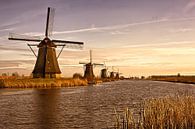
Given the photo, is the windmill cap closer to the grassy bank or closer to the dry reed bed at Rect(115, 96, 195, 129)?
the grassy bank

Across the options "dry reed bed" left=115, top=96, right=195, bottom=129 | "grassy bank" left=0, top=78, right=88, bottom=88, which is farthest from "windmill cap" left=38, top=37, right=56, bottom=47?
"dry reed bed" left=115, top=96, right=195, bottom=129

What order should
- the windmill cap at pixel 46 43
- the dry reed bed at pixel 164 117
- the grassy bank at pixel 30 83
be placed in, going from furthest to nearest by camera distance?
the windmill cap at pixel 46 43 < the grassy bank at pixel 30 83 < the dry reed bed at pixel 164 117

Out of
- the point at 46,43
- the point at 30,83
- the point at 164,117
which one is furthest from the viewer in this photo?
the point at 46,43

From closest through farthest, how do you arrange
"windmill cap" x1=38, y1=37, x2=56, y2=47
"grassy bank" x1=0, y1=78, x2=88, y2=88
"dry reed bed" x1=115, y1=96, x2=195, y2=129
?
"dry reed bed" x1=115, y1=96, x2=195, y2=129, "grassy bank" x1=0, y1=78, x2=88, y2=88, "windmill cap" x1=38, y1=37, x2=56, y2=47

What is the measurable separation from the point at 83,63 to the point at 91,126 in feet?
200

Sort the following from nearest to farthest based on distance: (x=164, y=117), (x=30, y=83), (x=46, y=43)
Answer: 1. (x=164, y=117)
2. (x=30, y=83)
3. (x=46, y=43)

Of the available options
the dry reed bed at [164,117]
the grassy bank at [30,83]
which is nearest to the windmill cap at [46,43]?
the grassy bank at [30,83]

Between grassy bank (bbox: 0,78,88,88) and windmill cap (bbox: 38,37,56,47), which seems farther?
windmill cap (bbox: 38,37,56,47)

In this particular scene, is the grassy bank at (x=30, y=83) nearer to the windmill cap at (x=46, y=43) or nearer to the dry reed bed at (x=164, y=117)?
the windmill cap at (x=46, y=43)

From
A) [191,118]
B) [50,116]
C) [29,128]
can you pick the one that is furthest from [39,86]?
[191,118]

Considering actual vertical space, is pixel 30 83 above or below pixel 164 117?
above

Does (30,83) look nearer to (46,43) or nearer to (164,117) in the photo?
(46,43)

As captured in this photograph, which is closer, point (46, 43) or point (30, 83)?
point (30, 83)

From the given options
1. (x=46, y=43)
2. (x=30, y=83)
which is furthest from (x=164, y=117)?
(x=46, y=43)
